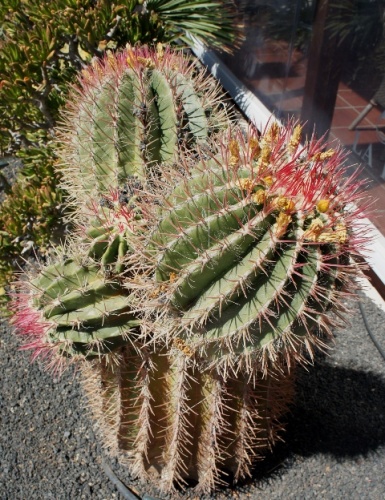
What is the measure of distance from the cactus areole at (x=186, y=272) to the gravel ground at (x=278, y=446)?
116mm

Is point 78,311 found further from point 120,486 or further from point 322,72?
point 322,72

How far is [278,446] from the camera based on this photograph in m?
1.66

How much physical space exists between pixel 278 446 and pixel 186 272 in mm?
885

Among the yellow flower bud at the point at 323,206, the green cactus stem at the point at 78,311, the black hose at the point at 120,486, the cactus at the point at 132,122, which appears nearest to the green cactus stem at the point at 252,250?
the yellow flower bud at the point at 323,206

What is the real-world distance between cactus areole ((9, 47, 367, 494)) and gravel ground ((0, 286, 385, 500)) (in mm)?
116

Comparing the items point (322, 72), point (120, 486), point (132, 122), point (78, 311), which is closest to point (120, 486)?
point (120, 486)

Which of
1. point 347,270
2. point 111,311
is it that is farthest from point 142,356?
point 347,270

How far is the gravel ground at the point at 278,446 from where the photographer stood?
1.56 meters

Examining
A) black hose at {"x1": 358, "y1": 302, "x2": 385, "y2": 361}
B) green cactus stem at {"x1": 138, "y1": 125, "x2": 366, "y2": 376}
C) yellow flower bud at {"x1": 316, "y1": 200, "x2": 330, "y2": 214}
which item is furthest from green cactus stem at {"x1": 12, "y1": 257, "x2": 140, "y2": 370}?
black hose at {"x1": 358, "y1": 302, "x2": 385, "y2": 361}

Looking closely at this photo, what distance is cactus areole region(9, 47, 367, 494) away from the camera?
1.02m

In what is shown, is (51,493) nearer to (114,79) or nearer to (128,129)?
(128,129)

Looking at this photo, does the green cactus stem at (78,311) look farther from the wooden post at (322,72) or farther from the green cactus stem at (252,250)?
the wooden post at (322,72)

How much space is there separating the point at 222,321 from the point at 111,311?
271 mm

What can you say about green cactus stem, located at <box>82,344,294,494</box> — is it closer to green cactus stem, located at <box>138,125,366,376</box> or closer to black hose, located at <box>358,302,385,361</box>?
green cactus stem, located at <box>138,125,366,376</box>
